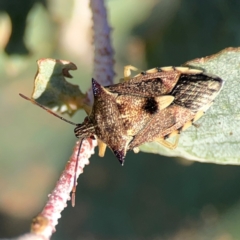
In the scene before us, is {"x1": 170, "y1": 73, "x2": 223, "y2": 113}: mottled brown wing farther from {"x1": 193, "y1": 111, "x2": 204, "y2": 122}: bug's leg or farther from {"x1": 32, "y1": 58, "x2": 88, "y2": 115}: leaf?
{"x1": 32, "y1": 58, "x2": 88, "y2": 115}: leaf

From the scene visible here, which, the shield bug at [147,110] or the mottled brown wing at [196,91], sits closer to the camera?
the mottled brown wing at [196,91]

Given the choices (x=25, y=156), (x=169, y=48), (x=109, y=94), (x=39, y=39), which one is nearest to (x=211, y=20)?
(x=169, y=48)

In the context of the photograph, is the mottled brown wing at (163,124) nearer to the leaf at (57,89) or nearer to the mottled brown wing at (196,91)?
the mottled brown wing at (196,91)

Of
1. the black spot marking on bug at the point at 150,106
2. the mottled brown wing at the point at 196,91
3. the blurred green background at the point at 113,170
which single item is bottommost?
the blurred green background at the point at 113,170

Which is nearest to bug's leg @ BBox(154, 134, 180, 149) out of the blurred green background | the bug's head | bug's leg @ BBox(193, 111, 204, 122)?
bug's leg @ BBox(193, 111, 204, 122)

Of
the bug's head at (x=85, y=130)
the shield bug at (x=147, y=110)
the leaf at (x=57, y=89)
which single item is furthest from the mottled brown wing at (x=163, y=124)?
the leaf at (x=57, y=89)

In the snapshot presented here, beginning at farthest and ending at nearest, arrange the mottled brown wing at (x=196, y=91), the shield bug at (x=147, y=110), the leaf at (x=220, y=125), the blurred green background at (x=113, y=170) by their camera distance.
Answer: the blurred green background at (x=113, y=170), the shield bug at (x=147, y=110), the mottled brown wing at (x=196, y=91), the leaf at (x=220, y=125)
